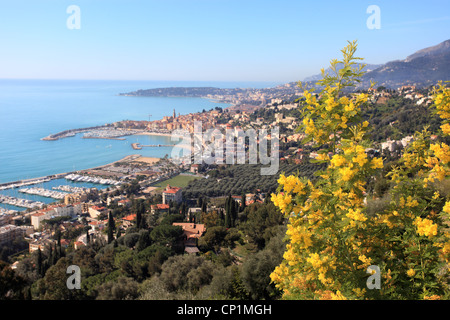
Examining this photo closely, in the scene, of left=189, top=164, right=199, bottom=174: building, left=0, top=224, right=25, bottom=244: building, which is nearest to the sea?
left=0, top=224, right=25, bottom=244: building

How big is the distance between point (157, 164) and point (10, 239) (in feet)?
66.3

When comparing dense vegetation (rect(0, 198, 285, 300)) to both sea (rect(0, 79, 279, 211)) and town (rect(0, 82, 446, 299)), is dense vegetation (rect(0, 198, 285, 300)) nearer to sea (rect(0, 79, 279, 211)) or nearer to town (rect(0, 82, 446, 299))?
town (rect(0, 82, 446, 299))

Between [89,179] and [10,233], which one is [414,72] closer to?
[89,179]

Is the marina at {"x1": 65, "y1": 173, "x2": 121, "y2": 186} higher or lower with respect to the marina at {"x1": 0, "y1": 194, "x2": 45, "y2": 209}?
higher

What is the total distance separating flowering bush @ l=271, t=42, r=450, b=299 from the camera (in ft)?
5.00

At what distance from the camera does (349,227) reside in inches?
61.2

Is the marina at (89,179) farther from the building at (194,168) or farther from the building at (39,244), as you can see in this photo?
the building at (39,244)

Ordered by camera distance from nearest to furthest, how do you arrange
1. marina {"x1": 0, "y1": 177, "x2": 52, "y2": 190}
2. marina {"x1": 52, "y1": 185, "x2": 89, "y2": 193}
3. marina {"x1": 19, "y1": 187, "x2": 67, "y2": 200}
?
marina {"x1": 19, "y1": 187, "x2": 67, "y2": 200}
marina {"x1": 52, "y1": 185, "x2": 89, "y2": 193}
marina {"x1": 0, "y1": 177, "x2": 52, "y2": 190}

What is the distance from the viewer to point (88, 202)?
23672mm


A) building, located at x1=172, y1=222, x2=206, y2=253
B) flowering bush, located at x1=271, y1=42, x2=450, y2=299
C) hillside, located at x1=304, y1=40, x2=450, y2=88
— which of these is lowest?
building, located at x1=172, y1=222, x2=206, y2=253

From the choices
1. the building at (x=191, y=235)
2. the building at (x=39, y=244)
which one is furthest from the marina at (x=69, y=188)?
the building at (x=191, y=235)

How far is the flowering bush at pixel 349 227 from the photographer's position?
153 cm

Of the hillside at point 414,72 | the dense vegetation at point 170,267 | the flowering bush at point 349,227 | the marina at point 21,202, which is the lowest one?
the marina at point 21,202
